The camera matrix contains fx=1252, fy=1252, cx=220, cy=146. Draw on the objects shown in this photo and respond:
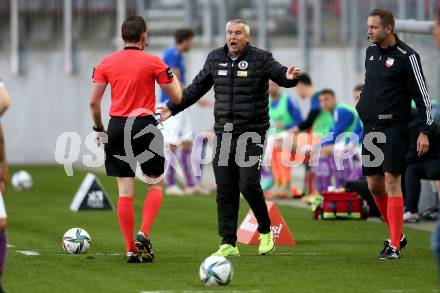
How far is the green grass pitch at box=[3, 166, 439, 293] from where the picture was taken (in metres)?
9.66

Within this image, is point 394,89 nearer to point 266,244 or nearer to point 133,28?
point 266,244

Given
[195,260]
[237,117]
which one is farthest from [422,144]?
[195,260]

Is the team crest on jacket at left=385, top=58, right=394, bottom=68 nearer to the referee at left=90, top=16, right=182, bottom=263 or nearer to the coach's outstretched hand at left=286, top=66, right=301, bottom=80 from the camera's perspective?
the coach's outstretched hand at left=286, top=66, right=301, bottom=80

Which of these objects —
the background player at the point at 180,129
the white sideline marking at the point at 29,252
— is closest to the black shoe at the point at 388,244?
the white sideline marking at the point at 29,252

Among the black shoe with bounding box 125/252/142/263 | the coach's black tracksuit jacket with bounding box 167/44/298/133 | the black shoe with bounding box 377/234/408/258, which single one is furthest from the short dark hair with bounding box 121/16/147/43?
the black shoe with bounding box 377/234/408/258

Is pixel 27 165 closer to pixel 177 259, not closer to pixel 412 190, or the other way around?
pixel 412 190

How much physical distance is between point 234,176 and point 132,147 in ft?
3.93

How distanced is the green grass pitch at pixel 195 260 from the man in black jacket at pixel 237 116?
0.53 metres

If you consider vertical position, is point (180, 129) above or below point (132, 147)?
below

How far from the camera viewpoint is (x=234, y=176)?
39.0 ft

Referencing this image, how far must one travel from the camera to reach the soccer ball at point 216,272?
9469 millimetres

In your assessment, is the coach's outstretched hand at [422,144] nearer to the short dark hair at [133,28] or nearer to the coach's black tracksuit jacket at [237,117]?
the coach's black tracksuit jacket at [237,117]

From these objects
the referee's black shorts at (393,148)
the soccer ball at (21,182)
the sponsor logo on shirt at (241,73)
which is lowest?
the soccer ball at (21,182)

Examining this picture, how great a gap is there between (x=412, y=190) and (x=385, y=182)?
4.34 metres
